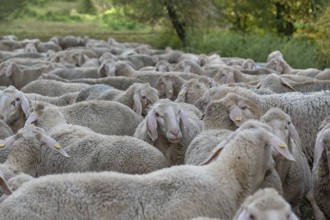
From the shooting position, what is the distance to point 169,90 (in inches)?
444

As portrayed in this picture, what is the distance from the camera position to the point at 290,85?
1060cm

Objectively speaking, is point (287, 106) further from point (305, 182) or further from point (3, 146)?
point (3, 146)

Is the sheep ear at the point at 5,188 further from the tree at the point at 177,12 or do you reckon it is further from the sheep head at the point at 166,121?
the tree at the point at 177,12

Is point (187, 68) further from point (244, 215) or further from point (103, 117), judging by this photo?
point (244, 215)

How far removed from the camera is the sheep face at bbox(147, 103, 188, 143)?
7523mm

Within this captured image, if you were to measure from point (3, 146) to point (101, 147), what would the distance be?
3.18ft

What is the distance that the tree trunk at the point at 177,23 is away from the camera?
28.3 metres

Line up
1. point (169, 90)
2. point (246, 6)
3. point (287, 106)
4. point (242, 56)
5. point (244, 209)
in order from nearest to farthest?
point (244, 209)
point (287, 106)
point (169, 90)
point (242, 56)
point (246, 6)

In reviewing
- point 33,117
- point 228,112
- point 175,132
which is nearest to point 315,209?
point 228,112

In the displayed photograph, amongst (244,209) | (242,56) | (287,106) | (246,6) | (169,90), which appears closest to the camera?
(244,209)

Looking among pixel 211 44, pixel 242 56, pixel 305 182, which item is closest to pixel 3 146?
pixel 305 182

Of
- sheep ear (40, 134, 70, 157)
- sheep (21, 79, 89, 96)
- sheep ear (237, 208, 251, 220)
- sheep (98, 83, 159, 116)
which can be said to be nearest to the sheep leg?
sheep ear (40, 134, 70, 157)

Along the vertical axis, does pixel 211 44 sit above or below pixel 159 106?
below

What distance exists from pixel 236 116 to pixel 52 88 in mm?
5326
